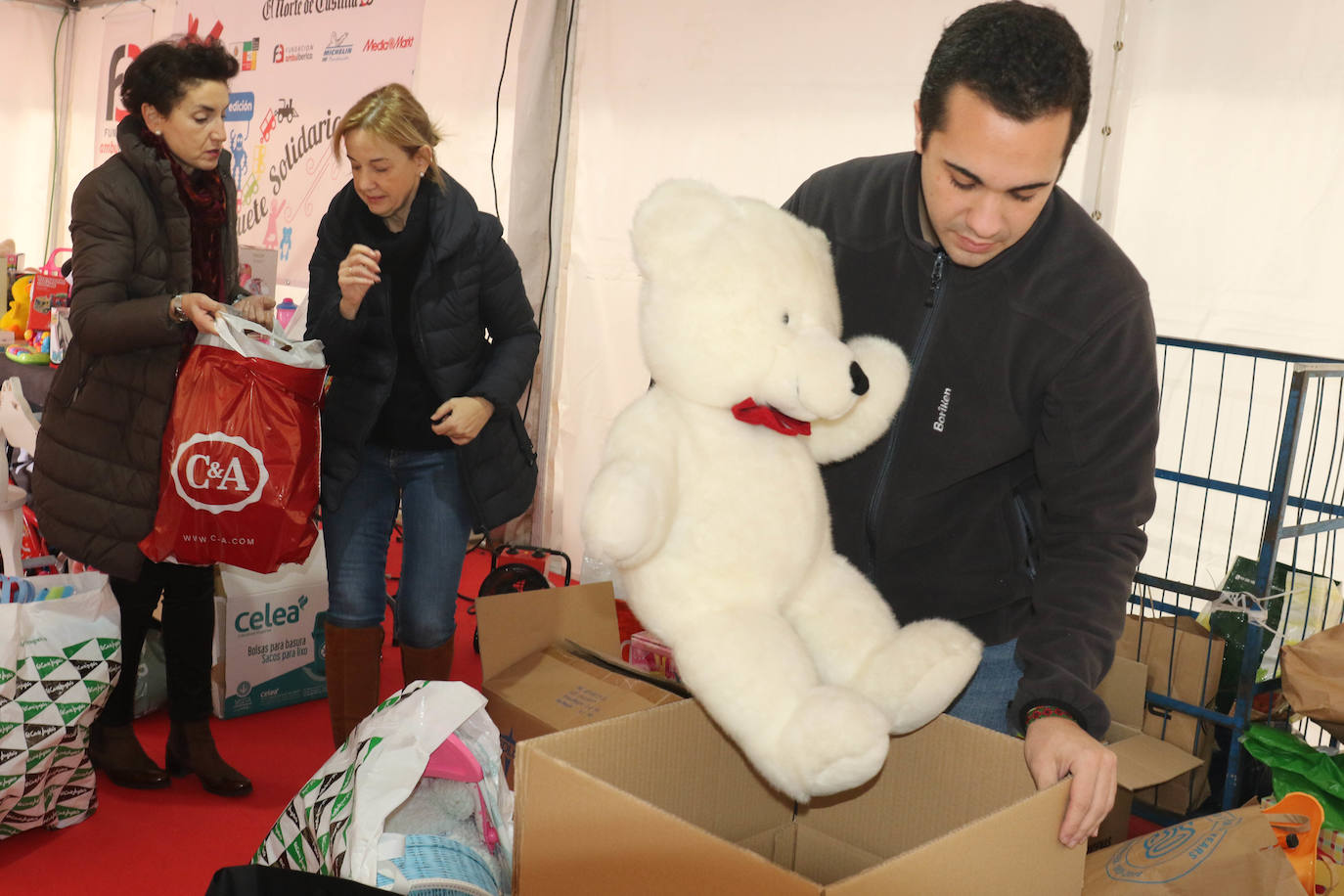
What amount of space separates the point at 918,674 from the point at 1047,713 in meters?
0.17

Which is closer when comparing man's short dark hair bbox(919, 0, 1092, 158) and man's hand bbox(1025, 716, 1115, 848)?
man's hand bbox(1025, 716, 1115, 848)

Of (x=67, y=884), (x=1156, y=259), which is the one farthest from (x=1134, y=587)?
(x=67, y=884)

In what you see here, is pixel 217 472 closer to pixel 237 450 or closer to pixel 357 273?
pixel 237 450

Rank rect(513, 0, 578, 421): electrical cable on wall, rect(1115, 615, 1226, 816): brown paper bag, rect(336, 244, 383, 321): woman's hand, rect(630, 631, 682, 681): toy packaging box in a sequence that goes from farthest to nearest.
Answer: rect(513, 0, 578, 421): electrical cable on wall → rect(630, 631, 682, 681): toy packaging box → rect(1115, 615, 1226, 816): brown paper bag → rect(336, 244, 383, 321): woman's hand

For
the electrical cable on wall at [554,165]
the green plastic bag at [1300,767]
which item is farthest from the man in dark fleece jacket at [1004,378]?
the electrical cable on wall at [554,165]

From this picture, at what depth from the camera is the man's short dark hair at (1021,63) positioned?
3.40 feet

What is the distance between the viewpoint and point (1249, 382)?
8.63 feet

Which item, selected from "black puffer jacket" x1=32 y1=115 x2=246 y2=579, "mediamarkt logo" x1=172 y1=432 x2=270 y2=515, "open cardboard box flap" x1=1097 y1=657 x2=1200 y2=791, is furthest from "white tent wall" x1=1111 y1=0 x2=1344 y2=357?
"black puffer jacket" x1=32 y1=115 x2=246 y2=579

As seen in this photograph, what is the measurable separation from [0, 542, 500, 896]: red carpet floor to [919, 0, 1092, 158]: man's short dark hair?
2070mm

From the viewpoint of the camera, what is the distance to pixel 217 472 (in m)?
2.11

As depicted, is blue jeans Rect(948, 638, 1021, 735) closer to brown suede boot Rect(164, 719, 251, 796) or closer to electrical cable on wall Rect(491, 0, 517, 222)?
brown suede boot Rect(164, 719, 251, 796)

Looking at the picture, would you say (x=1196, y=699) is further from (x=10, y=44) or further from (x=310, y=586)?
(x=10, y=44)

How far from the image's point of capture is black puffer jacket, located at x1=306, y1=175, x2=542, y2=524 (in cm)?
212

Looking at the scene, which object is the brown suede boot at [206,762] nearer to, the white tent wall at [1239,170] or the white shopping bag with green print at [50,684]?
the white shopping bag with green print at [50,684]
